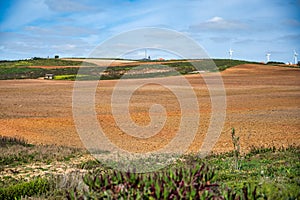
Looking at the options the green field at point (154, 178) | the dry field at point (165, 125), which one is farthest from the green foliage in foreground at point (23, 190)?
the dry field at point (165, 125)

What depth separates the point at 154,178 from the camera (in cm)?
568

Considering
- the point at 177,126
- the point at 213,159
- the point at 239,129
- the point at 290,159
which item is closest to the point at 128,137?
the point at 177,126

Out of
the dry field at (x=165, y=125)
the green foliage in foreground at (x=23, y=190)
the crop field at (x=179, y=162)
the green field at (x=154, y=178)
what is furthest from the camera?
the dry field at (x=165, y=125)

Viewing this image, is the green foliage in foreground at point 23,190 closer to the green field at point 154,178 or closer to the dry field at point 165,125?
the green field at point 154,178

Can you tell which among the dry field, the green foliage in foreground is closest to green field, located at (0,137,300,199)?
the green foliage in foreground

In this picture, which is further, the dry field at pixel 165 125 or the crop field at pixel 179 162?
the dry field at pixel 165 125

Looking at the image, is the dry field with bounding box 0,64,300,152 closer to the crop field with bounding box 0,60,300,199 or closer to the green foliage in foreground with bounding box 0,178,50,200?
the crop field with bounding box 0,60,300,199

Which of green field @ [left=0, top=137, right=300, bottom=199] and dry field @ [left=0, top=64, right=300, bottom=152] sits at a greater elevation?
green field @ [left=0, top=137, right=300, bottom=199]

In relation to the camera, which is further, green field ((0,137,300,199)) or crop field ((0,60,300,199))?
crop field ((0,60,300,199))

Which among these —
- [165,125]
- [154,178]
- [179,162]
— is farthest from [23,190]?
[165,125]

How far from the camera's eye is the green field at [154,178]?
208 inches

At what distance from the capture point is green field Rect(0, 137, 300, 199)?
528 cm

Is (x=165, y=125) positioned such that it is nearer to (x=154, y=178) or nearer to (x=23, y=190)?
(x=23, y=190)

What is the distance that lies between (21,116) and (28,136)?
8449mm
